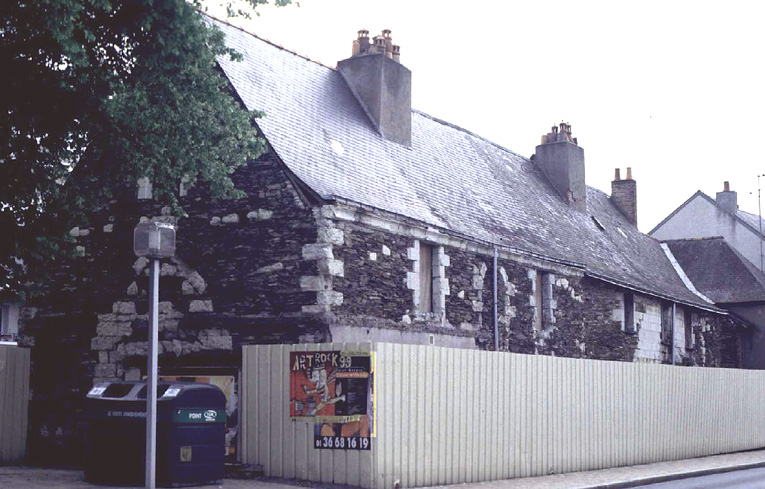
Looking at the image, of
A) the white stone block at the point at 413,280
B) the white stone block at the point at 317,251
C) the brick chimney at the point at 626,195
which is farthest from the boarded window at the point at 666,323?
the white stone block at the point at 317,251

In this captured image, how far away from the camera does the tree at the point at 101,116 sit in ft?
43.2

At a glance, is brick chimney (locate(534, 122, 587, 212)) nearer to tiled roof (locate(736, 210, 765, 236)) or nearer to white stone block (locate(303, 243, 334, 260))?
tiled roof (locate(736, 210, 765, 236))

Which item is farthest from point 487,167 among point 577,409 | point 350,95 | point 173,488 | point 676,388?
point 173,488

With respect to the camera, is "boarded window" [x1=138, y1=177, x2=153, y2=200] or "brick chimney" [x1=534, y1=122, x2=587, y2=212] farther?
"brick chimney" [x1=534, y1=122, x2=587, y2=212]

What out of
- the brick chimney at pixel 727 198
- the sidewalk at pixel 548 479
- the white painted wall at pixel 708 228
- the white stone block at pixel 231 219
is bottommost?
the sidewalk at pixel 548 479

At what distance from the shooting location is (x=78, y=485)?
1302cm

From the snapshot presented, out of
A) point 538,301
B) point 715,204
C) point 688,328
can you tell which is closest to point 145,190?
point 538,301

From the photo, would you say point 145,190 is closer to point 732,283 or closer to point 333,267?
point 333,267

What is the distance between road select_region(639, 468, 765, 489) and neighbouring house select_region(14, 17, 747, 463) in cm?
488

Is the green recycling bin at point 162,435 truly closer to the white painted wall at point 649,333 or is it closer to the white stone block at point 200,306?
the white stone block at point 200,306

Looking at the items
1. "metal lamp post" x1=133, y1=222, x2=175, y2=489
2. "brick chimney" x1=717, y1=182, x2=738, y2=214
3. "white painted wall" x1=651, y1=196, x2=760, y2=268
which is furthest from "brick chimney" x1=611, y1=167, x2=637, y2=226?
"metal lamp post" x1=133, y1=222, x2=175, y2=489

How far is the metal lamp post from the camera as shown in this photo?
9734 mm

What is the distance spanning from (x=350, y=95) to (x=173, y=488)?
11497mm

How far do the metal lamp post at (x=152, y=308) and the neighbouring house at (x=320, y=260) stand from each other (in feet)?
19.8
